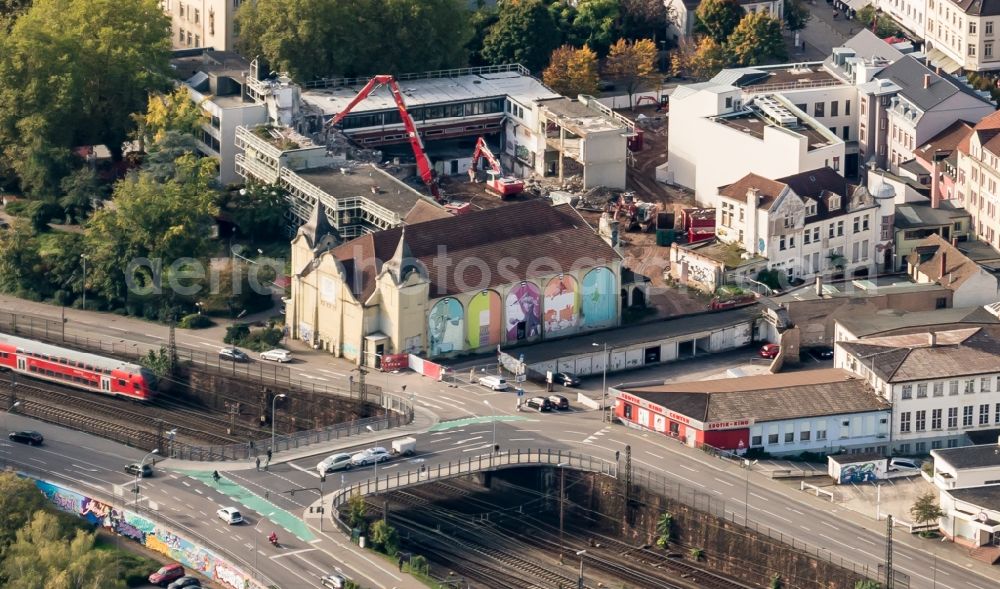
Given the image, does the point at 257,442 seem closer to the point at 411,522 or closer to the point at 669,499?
the point at 411,522

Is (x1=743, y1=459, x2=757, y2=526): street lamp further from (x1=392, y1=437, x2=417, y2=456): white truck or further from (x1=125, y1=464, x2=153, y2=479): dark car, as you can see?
(x1=125, y1=464, x2=153, y2=479): dark car

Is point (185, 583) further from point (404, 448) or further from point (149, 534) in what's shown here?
point (404, 448)

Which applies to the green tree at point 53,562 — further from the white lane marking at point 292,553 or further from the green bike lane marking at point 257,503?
the green bike lane marking at point 257,503

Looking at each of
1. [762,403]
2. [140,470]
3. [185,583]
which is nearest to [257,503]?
[185,583]

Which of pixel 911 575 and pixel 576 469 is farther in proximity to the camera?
pixel 576 469

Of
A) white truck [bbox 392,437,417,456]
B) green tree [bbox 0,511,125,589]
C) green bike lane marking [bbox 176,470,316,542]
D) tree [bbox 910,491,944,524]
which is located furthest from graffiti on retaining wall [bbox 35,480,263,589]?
tree [bbox 910,491,944,524]

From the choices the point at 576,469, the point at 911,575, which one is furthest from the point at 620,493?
the point at 911,575

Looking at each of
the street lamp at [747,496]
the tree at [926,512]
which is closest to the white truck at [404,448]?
the street lamp at [747,496]
